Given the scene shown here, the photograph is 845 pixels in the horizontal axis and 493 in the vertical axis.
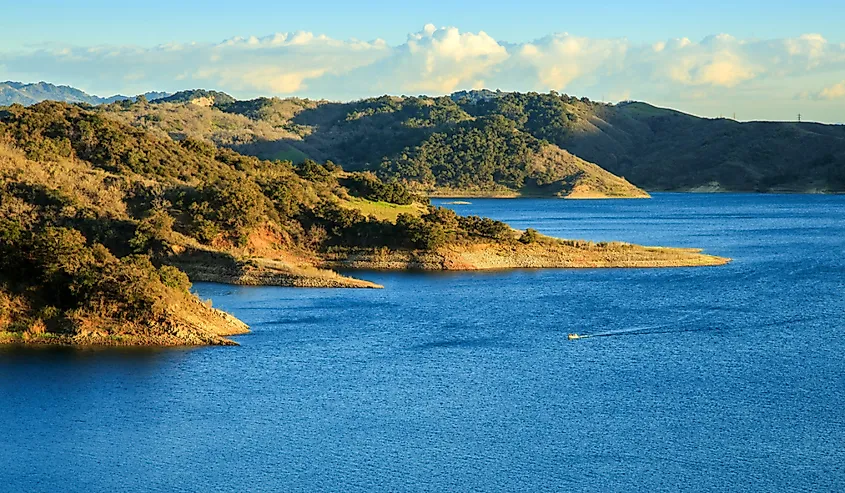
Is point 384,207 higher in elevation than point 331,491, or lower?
higher

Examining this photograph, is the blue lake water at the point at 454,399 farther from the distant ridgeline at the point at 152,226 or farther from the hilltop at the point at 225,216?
the hilltop at the point at 225,216

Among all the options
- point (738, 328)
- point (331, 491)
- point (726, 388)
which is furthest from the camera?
point (738, 328)

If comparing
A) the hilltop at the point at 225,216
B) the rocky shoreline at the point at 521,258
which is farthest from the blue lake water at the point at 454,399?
the rocky shoreline at the point at 521,258

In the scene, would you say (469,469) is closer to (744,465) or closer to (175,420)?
(744,465)

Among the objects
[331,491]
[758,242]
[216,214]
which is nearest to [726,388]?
[331,491]

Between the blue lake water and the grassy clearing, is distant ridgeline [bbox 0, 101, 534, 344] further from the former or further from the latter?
the blue lake water

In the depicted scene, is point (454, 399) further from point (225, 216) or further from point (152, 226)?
point (225, 216)
